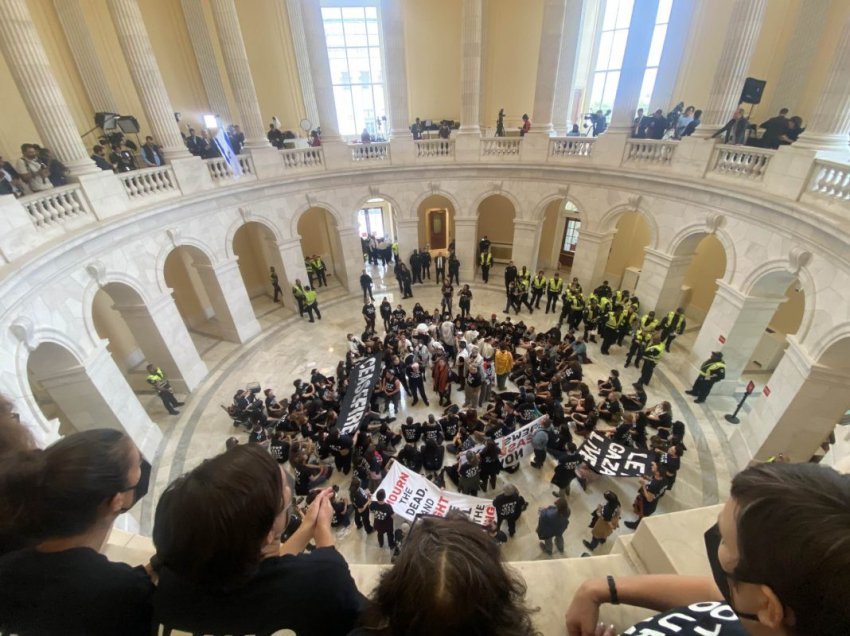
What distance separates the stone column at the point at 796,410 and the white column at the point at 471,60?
12811 millimetres

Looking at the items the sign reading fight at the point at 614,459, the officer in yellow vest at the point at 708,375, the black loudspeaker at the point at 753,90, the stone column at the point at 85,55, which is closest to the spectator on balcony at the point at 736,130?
the black loudspeaker at the point at 753,90

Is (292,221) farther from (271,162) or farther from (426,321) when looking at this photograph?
(426,321)

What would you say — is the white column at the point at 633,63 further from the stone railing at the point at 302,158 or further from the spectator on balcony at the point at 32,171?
the spectator on balcony at the point at 32,171

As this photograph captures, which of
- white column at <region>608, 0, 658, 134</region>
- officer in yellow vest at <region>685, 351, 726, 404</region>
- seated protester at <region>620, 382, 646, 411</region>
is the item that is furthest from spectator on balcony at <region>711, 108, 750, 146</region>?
seated protester at <region>620, 382, 646, 411</region>

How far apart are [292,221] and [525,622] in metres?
16.3

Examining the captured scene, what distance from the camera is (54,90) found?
9.23 m

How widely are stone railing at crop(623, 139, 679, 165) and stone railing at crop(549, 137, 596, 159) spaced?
1.38 metres

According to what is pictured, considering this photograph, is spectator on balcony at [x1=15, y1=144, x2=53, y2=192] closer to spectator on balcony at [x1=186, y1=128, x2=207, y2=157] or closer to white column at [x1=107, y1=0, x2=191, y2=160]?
white column at [x1=107, y1=0, x2=191, y2=160]

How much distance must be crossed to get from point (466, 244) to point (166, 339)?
1215 cm

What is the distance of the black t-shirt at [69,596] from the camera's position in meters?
1.76

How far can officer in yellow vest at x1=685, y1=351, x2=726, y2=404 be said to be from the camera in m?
10.7

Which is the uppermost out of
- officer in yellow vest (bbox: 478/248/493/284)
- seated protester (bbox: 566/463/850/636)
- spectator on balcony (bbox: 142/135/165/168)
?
seated protester (bbox: 566/463/850/636)

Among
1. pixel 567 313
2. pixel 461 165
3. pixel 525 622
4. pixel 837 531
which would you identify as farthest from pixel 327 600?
pixel 461 165

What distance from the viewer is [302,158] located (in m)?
15.7
